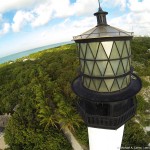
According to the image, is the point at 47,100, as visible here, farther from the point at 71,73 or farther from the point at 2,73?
the point at 2,73

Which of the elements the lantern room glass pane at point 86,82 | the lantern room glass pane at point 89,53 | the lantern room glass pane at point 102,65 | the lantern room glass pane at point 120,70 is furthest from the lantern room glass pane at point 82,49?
the lantern room glass pane at point 120,70

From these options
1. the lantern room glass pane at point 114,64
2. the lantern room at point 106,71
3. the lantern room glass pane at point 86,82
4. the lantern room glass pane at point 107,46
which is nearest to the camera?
the lantern room glass pane at point 107,46

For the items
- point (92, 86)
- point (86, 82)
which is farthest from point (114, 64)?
point (86, 82)

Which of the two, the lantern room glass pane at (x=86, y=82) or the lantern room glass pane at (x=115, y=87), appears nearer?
the lantern room glass pane at (x=115, y=87)

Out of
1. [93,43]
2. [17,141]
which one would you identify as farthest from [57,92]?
[93,43]

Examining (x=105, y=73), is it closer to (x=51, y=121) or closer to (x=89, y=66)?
(x=89, y=66)

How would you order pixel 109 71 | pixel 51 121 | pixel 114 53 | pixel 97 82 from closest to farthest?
pixel 114 53
pixel 109 71
pixel 97 82
pixel 51 121

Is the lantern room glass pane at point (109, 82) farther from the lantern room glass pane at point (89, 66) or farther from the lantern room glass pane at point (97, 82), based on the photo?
the lantern room glass pane at point (89, 66)

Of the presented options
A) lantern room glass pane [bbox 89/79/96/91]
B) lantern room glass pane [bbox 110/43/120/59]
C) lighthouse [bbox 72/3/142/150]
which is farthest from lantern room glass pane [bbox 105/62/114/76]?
lantern room glass pane [bbox 89/79/96/91]

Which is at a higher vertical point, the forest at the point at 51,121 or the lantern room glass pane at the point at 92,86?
the lantern room glass pane at the point at 92,86

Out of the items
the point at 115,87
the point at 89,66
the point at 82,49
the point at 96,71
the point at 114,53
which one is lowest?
the point at 115,87

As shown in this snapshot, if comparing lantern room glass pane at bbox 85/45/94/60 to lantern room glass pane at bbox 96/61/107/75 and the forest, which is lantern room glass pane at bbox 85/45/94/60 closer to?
lantern room glass pane at bbox 96/61/107/75
